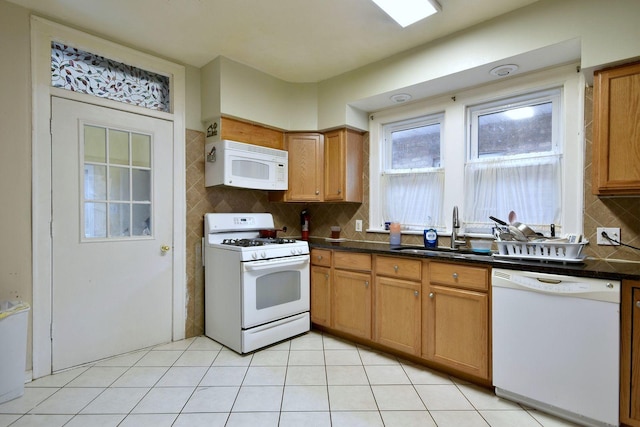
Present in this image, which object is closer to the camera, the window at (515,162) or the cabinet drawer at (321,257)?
the window at (515,162)

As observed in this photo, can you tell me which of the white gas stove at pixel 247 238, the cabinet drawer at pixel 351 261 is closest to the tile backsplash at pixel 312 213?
the white gas stove at pixel 247 238

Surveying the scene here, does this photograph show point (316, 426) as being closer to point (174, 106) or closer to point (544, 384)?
point (544, 384)

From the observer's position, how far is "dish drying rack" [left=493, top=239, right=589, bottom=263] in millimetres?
1923

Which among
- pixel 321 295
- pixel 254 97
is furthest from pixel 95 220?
pixel 321 295

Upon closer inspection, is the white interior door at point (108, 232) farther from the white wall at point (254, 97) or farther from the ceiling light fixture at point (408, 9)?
the ceiling light fixture at point (408, 9)

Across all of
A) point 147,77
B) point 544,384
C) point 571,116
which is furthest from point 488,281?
point 147,77

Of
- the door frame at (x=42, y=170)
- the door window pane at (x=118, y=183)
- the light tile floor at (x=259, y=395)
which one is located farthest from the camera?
the door window pane at (x=118, y=183)

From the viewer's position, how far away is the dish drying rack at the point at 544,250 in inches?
75.7

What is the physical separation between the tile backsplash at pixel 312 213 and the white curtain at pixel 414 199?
0.18 m

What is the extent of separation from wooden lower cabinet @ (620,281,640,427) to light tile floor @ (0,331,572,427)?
310mm

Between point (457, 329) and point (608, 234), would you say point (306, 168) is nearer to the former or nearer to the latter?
point (457, 329)

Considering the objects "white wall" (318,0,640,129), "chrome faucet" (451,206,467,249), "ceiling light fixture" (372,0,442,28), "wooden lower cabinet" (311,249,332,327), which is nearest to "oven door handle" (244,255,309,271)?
"wooden lower cabinet" (311,249,332,327)

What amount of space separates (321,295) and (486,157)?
1.95 m

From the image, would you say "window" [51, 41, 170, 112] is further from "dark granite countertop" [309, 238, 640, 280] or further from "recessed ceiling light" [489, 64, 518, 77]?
"recessed ceiling light" [489, 64, 518, 77]
